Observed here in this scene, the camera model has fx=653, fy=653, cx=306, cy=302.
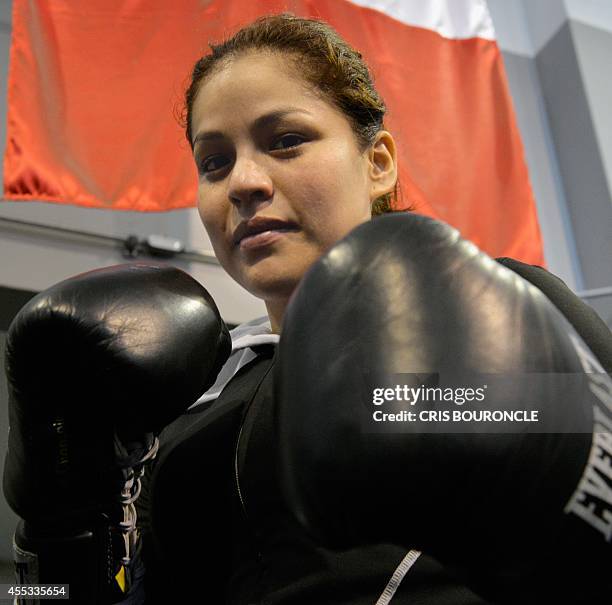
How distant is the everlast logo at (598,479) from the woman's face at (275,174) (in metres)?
0.44

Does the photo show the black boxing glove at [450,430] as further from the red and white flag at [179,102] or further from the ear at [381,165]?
the red and white flag at [179,102]

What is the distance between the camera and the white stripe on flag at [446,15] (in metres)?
2.16

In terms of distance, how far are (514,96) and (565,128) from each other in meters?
0.26

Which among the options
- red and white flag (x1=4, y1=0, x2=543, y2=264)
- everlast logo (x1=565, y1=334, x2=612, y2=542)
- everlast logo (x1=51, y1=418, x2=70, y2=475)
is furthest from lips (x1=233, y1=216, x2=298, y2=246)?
red and white flag (x1=4, y1=0, x2=543, y2=264)

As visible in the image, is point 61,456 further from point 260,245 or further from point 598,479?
point 598,479

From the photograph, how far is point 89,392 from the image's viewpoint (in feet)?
2.05

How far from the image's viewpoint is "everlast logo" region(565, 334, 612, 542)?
37 centimetres

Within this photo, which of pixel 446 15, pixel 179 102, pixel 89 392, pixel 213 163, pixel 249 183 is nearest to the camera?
pixel 89 392

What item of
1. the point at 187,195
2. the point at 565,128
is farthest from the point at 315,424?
the point at 565,128

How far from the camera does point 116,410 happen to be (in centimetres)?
63

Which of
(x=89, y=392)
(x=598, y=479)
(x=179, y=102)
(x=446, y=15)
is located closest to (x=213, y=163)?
(x=89, y=392)

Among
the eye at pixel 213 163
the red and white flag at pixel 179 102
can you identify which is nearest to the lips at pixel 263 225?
the eye at pixel 213 163

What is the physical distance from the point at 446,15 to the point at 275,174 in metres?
1.71

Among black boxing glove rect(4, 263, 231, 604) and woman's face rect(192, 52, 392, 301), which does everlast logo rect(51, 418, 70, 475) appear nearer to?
black boxing glove rect(4, 263, 231, 604)
